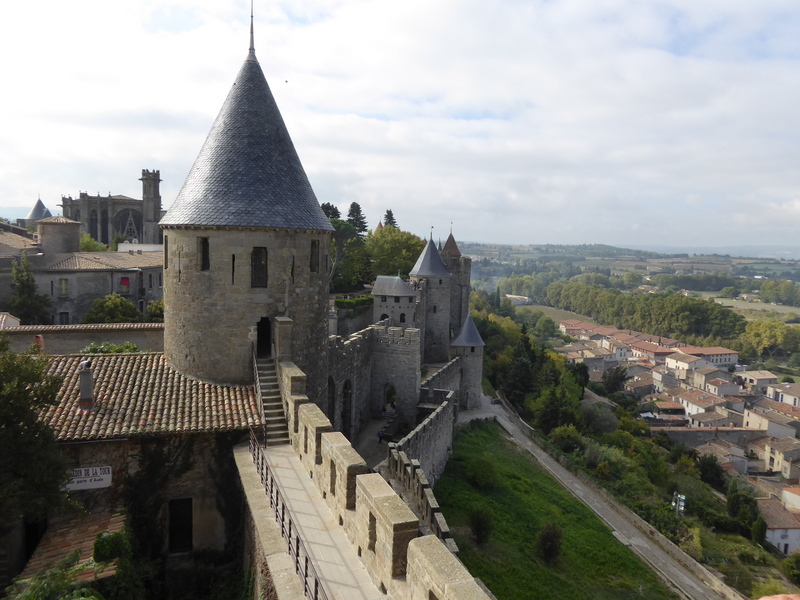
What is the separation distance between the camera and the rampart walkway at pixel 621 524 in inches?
1006

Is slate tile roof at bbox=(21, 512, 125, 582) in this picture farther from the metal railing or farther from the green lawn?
the green lawn

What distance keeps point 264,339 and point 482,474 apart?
15.4 metres

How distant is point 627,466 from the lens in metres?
38.5

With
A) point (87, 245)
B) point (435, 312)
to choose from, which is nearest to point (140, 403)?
point (435, 312)

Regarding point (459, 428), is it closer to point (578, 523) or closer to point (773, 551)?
point (578, 523)

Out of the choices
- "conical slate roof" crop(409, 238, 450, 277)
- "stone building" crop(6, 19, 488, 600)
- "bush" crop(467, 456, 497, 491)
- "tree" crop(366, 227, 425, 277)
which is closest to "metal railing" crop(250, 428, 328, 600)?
"stone building" crop(6, 19, 488, 600)

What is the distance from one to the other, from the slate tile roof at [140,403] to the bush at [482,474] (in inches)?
604

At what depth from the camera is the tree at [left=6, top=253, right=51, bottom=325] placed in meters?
31.7

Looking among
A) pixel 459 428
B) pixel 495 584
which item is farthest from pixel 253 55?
pixel 459 428

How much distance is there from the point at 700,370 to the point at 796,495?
3996cm

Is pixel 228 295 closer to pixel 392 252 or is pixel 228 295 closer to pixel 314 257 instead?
pixel 314 257

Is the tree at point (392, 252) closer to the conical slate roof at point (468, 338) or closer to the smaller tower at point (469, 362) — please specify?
the conical slate roof at point (468, 338)

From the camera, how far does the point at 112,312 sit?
98.6 feet

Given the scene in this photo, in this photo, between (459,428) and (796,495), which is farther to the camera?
(796,495)
